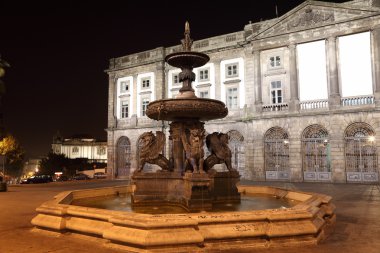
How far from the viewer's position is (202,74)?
2984cm

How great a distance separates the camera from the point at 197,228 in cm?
492

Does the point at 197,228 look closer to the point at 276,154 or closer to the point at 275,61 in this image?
the point at 276,154

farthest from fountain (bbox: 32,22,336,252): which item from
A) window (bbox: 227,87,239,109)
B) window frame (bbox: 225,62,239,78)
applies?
window frame (bbox: 225,62,239,78)

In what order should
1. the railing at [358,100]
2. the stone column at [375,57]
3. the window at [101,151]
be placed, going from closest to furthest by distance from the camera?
the stone column at [375,57] < the railing at [358,100] < the window at [101,151]

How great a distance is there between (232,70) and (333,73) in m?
8.29

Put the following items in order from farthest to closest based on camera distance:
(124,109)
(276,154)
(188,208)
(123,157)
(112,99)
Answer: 1. (112,99)
2. (124,109)
3. (123,157)
4. (276,154)
5. (188,208)

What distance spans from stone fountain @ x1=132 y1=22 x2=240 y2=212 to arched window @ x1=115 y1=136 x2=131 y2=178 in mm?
25268

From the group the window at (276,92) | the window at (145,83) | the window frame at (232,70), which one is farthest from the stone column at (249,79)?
the window at (145,83)

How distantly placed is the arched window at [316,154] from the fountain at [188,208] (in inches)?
550

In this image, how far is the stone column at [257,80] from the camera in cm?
2567

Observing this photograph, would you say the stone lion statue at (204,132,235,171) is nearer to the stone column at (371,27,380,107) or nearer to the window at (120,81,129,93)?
the stone column at (371,27,380,107)

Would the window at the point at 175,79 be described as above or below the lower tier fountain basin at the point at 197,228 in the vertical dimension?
above

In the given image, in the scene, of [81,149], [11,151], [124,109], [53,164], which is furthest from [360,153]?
[81,149]

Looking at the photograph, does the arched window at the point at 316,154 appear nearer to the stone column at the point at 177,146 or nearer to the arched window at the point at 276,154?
the arched window at the point at 276,154
